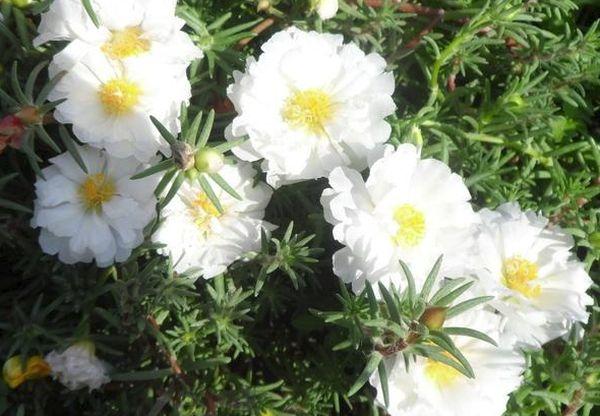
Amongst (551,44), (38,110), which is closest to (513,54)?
Result: (551,44)

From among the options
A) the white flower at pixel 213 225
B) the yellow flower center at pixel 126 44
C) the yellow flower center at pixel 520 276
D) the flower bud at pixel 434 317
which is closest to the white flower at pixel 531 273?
the yellow flower center at pixel 520 276

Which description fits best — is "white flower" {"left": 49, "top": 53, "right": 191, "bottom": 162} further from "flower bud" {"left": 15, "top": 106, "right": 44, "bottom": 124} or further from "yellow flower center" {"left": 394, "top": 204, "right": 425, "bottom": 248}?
"yellow flower center" {"left": 394, "top": 204, "right": 425, "bottom": 248}

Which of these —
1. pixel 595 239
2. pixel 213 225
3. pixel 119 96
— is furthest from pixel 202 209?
pixel 595 239

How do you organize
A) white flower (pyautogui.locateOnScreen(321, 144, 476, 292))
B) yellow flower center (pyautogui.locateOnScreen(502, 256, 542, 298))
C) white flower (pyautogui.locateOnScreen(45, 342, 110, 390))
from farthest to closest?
yellow flower center (pyautogui.locateOnScreen(502, 256, 542, 298)) < white flower (pyautogui.locateOnScreen(45, 342, 110, 390)) < white flower (pyautogui.locateOnScreen(321, 144, 476, 292))

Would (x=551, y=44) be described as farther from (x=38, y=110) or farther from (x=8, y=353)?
(x=8, y=353)

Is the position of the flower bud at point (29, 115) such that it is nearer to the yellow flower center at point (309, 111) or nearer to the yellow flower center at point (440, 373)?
the yellow flower center at point (309, 111)

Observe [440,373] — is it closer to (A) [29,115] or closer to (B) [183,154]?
(B) [183,154]

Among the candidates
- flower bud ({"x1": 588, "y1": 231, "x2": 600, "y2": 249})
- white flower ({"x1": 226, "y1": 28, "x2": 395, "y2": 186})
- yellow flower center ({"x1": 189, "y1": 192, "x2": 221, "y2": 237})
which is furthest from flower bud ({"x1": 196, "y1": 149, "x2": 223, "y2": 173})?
flower bud ({"x1": 588, "y1": 231, "x2": 600, "y2": 249})
